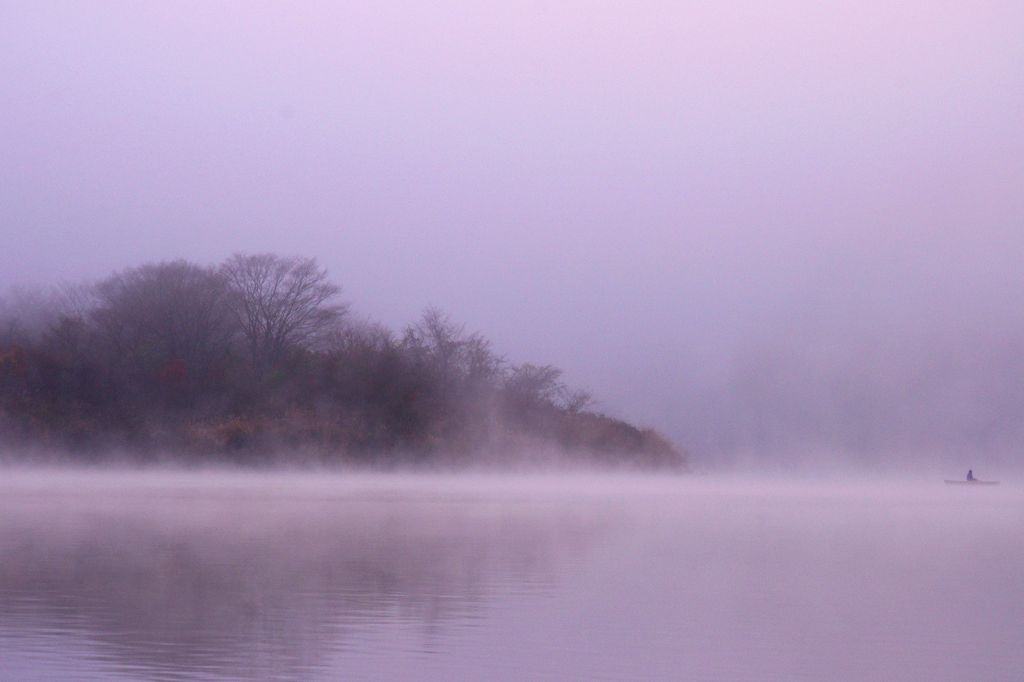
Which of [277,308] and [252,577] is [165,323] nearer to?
[277,308]

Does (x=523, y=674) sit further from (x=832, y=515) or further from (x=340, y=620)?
(x=832, y=515)

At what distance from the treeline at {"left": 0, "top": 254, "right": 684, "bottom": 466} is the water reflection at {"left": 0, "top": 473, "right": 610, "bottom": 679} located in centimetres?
1981

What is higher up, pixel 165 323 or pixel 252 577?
pixel 165 323

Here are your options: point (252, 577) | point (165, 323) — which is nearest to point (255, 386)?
point (165, 323)

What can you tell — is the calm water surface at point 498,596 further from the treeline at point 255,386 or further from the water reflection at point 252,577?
the treeline at point 255,386

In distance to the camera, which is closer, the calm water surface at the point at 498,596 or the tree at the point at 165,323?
the calm water surface at the point at 498,596

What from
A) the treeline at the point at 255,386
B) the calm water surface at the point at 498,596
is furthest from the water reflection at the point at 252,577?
the treeline at the point at 255,386

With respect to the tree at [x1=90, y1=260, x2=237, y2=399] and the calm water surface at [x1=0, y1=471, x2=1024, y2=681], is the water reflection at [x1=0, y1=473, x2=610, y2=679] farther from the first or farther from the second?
the tree at [x1=90, y1=260, x2=237, y2=399]

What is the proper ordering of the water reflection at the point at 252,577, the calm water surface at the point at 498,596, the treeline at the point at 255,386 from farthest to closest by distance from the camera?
the treeline at the point at 255,386, the water reflection at the point at 252,577, the calm water surface at the point at 498,596

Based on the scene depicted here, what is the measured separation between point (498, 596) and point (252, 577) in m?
2.61

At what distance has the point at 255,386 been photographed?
46.5 meters

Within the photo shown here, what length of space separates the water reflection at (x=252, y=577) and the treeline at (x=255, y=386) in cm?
1981

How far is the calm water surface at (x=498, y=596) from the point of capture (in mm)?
8828

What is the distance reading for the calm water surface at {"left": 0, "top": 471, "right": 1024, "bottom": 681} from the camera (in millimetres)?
8828
